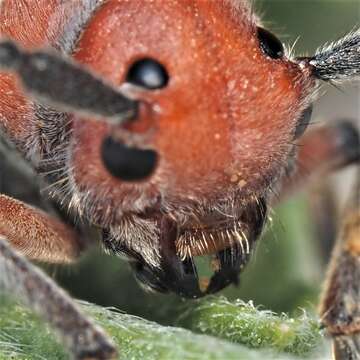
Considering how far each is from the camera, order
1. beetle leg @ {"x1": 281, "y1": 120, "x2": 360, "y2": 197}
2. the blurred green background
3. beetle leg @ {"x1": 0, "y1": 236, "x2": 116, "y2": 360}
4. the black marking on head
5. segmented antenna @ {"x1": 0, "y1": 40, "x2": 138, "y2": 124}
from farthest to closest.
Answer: beetle leg @ {"x1": 281, "y1": 120, "x2": 360, "y2": 197} < the blurred green background < the black marking on head < beetle leg @ {"x1": 0, "y1": 236, "x2": 116, "y2": 360} < segmented antenna @ {"x1": 0, "y1": 40, "x2": 138, "y2": 124}

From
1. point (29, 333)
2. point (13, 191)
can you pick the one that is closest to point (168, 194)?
point (29, 333)

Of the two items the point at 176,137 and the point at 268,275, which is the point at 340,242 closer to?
the point at 268,275

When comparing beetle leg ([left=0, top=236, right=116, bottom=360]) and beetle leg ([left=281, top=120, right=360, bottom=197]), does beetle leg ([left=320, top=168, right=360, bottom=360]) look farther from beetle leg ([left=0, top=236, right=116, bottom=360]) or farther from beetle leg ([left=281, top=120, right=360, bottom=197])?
beetle leg ([left=0, top=236, right=116, bottom=360])

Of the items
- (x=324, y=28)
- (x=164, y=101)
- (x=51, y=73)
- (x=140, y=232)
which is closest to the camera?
(x=51, y=73)

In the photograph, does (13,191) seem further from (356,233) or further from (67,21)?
(356,233)

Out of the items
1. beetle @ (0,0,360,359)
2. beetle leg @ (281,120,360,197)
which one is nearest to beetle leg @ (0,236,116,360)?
beetle @ (0,0,360,359)

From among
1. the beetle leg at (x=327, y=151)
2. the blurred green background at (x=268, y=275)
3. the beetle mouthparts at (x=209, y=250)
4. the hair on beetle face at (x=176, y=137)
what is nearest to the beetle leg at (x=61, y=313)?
the hair on beetle face at (x=176, y=137)

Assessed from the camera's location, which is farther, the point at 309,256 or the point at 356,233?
the point at 309,256

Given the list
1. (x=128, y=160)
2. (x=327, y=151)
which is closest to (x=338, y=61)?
(x=128, y=160)
